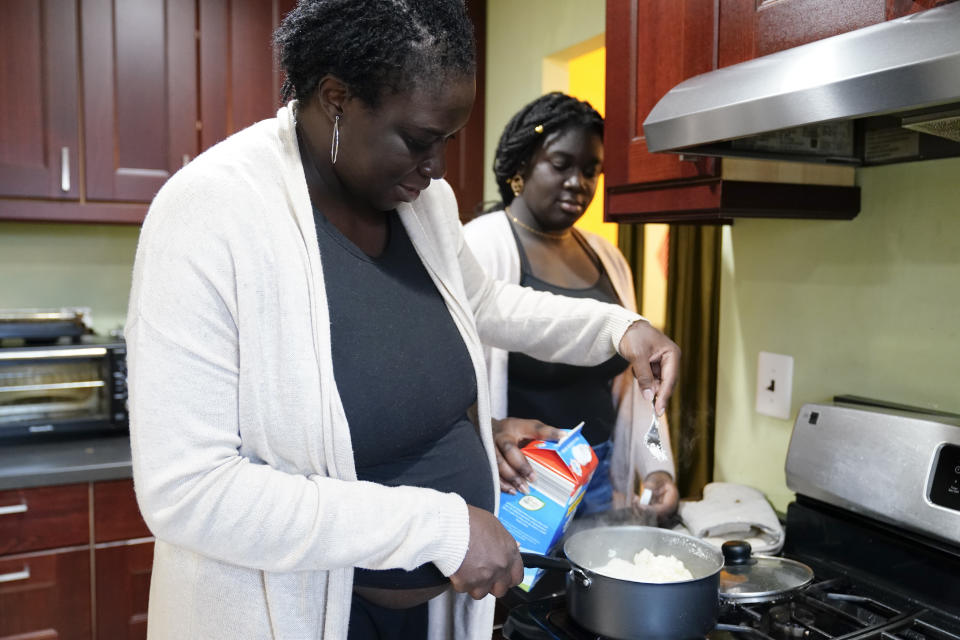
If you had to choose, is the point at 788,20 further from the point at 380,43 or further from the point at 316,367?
the point at 316,367

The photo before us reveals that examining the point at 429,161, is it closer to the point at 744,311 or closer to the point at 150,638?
the point at 150,638

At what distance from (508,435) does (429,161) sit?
0.44 metres

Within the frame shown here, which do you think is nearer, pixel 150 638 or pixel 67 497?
pixel 150 638

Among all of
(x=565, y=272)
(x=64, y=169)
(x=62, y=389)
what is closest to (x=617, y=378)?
(x=565, y=272)

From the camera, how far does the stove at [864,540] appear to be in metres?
1.02

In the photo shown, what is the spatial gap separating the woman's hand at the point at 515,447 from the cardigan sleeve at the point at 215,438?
284 mm

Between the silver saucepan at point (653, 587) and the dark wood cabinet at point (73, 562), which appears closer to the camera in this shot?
Answer: the silver saucepan at point (653, 587)

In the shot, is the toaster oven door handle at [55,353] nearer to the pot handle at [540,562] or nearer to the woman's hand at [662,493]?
the woman's hand at [662,493]

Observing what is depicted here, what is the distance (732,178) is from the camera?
1168 mm

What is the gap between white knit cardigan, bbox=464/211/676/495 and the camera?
1.54 metres

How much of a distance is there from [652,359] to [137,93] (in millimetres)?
1820

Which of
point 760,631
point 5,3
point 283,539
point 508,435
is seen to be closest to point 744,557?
point 760,631

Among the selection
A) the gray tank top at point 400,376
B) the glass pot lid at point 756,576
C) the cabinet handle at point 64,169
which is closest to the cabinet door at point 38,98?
the cabinet handle at point 64,169

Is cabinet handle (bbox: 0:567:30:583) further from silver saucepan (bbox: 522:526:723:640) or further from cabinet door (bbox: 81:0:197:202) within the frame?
silver saucepan (bbox: 522:526:723:640)
